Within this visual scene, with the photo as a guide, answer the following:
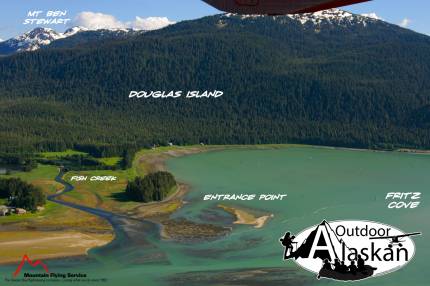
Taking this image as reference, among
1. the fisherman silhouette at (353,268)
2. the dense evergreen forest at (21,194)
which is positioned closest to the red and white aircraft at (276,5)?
the fisherman silhouette at (353,268)

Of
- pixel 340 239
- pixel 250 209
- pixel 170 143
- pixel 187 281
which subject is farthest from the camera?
pixel 170 143

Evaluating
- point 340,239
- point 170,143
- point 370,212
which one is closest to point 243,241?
point 340,239

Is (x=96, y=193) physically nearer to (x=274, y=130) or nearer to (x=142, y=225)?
(x=142, y=225)

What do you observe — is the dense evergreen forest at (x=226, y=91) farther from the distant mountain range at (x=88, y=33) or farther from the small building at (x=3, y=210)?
the distant mountain range at (x=88, y=33)

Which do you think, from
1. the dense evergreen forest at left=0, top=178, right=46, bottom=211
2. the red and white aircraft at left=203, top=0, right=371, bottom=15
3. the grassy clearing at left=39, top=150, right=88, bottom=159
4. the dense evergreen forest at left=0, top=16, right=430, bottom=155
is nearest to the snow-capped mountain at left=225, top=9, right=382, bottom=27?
the dense evergreen forest at left=0, top=16, right=430, bottom=155

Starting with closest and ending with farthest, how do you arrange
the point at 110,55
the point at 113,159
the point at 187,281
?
the point at 187,281, the point at 113,159, the point at 110,55

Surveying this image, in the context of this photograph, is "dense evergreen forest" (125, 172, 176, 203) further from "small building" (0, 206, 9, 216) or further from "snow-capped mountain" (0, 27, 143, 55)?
"snow-capped mountain" (0, 27, 143, 55)
